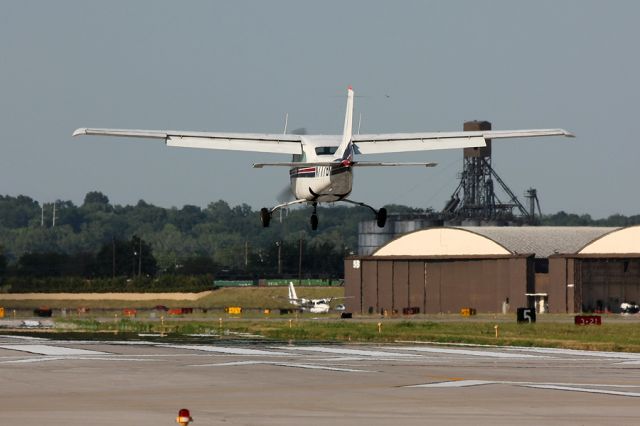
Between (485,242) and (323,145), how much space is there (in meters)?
64.5

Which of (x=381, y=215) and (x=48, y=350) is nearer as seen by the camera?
(x=48, y=350)

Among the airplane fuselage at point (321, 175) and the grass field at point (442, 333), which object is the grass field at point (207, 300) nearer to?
the grass field at point (442, 333)

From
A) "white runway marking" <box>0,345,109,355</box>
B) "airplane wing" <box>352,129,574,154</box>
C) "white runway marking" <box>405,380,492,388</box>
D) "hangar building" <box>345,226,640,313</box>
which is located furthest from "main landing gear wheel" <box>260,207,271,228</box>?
"hangar building" <box>345,226,640,313</box>

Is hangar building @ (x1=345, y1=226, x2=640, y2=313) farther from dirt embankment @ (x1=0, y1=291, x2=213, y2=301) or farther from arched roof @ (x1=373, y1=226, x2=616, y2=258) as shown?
dirt embankment @ (x1=0, y1=291, x2=213, y2=301)

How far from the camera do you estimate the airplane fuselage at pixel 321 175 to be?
50.6m

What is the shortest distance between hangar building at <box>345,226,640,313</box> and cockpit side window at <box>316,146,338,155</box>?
59.8 meters

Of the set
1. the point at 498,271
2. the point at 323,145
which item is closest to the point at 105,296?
the point at 498,271

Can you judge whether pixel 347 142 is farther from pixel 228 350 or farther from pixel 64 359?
pixel 64 359

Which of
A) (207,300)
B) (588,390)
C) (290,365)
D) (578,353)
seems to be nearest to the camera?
(588,390)

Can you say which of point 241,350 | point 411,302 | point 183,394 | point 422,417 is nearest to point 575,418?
point 422,417

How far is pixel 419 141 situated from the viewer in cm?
5628

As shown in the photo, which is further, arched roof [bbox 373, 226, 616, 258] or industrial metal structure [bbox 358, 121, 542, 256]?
industrial metal structure [bbox 358, 121, 542, 256]

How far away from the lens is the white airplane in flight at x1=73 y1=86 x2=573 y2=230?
5094 centimetres

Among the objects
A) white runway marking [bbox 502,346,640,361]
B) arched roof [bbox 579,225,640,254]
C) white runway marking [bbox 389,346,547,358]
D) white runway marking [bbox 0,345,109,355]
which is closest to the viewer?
white runway marking [bbox 389,346,547,358]
